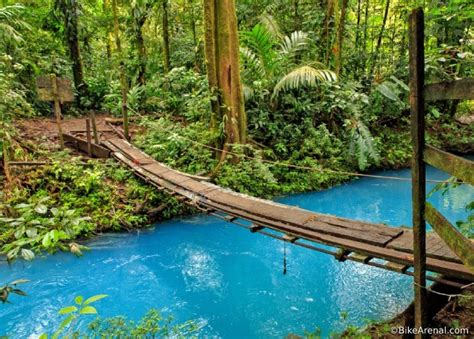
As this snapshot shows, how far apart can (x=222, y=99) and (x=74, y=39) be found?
6.05 metres

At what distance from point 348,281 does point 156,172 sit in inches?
135

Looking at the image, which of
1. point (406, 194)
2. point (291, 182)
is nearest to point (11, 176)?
point (291, 182)

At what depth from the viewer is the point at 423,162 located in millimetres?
1892

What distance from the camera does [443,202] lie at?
7266mm

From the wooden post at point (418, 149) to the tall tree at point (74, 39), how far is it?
34.2 ft

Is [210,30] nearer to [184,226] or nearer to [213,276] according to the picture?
[184,226]

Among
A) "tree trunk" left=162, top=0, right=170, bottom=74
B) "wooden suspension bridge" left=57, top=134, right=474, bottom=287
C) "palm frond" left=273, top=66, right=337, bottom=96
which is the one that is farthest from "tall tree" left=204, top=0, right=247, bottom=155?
"tree trunk" left=162, top=0, right=170, bottom=74

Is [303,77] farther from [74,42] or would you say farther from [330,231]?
[74,42]

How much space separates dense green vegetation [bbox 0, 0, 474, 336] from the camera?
6203 millimetres

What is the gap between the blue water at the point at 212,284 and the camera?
153 inches

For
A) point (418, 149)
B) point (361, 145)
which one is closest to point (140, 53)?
point (361, 145)

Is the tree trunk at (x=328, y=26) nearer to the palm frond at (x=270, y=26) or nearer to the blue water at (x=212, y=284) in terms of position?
the palm frond at (x=270, y=26)

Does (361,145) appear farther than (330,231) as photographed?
Yes

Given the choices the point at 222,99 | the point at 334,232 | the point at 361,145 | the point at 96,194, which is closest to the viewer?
the point at 334,232
